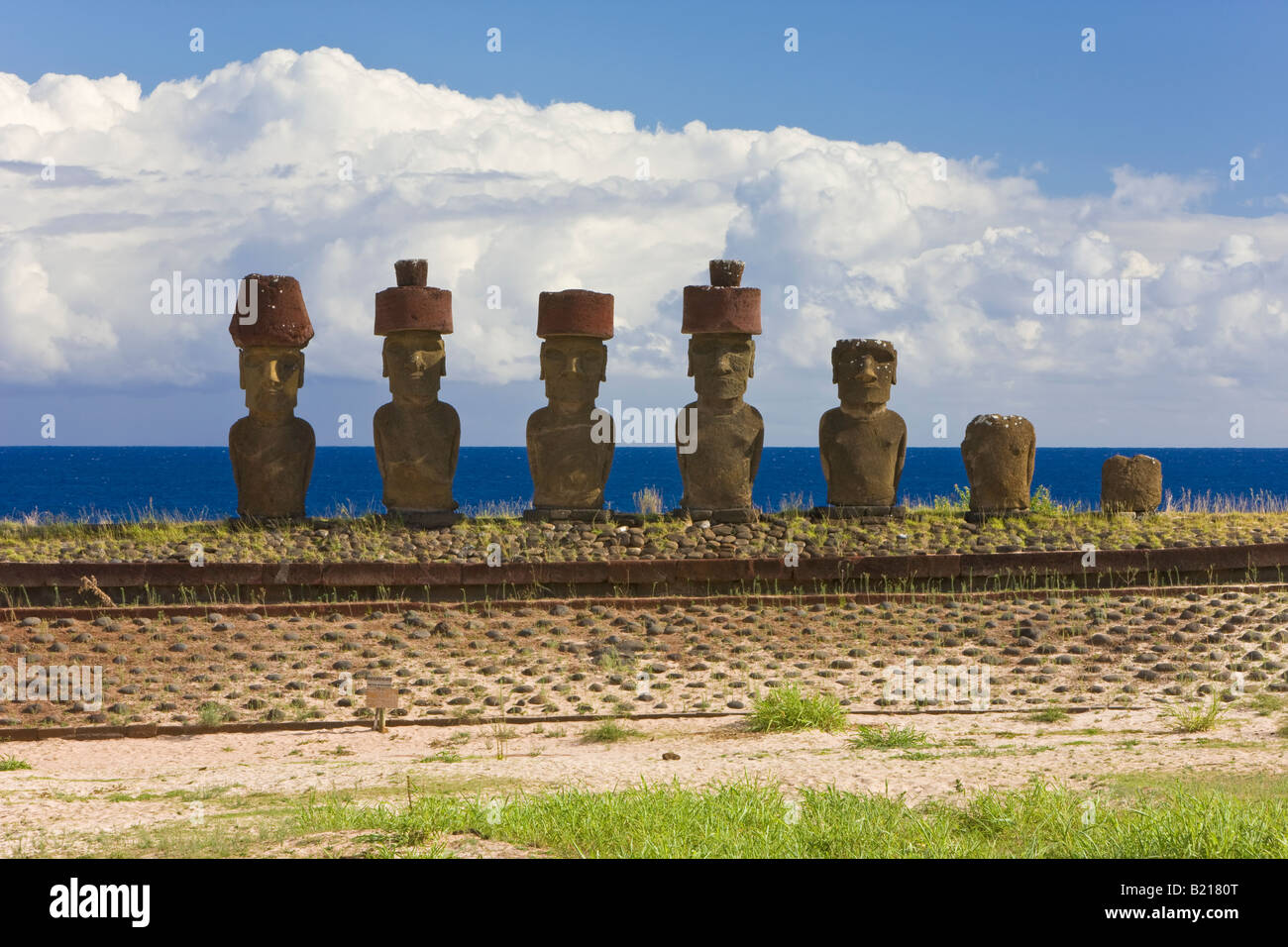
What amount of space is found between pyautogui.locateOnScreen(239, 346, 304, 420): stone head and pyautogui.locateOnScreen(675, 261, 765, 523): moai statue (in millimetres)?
5218

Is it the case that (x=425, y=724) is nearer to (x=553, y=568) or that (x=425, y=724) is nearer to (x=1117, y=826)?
(x=553, y=568)

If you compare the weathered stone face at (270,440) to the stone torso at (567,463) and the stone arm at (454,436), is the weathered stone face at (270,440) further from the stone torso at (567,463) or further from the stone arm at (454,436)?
the stone torso at (567,463)

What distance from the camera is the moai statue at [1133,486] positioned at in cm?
1992

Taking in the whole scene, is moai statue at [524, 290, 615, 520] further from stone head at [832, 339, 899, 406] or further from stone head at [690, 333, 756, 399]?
stone head at [832, 339, 899, 406]

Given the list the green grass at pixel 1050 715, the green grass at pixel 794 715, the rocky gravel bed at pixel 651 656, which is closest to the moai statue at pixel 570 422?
the rocky gravel bed at pixel 651 656

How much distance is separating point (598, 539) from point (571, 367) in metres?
2.53

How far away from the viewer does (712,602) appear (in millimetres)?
13258

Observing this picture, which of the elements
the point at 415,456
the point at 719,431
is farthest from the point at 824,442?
the point at 415,456

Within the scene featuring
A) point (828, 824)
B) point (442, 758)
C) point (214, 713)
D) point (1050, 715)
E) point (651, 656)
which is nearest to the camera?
point (828, 824)

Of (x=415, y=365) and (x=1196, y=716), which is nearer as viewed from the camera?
(x=1196, y=716)

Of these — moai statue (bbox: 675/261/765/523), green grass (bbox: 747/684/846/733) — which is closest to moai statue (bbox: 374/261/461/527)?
moai statue (bbox: 675/261/765/523)

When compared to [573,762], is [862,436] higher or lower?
higher

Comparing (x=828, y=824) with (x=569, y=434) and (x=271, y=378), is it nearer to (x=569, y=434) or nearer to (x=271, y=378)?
(x=569, y=434)

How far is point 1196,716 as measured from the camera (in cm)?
909
